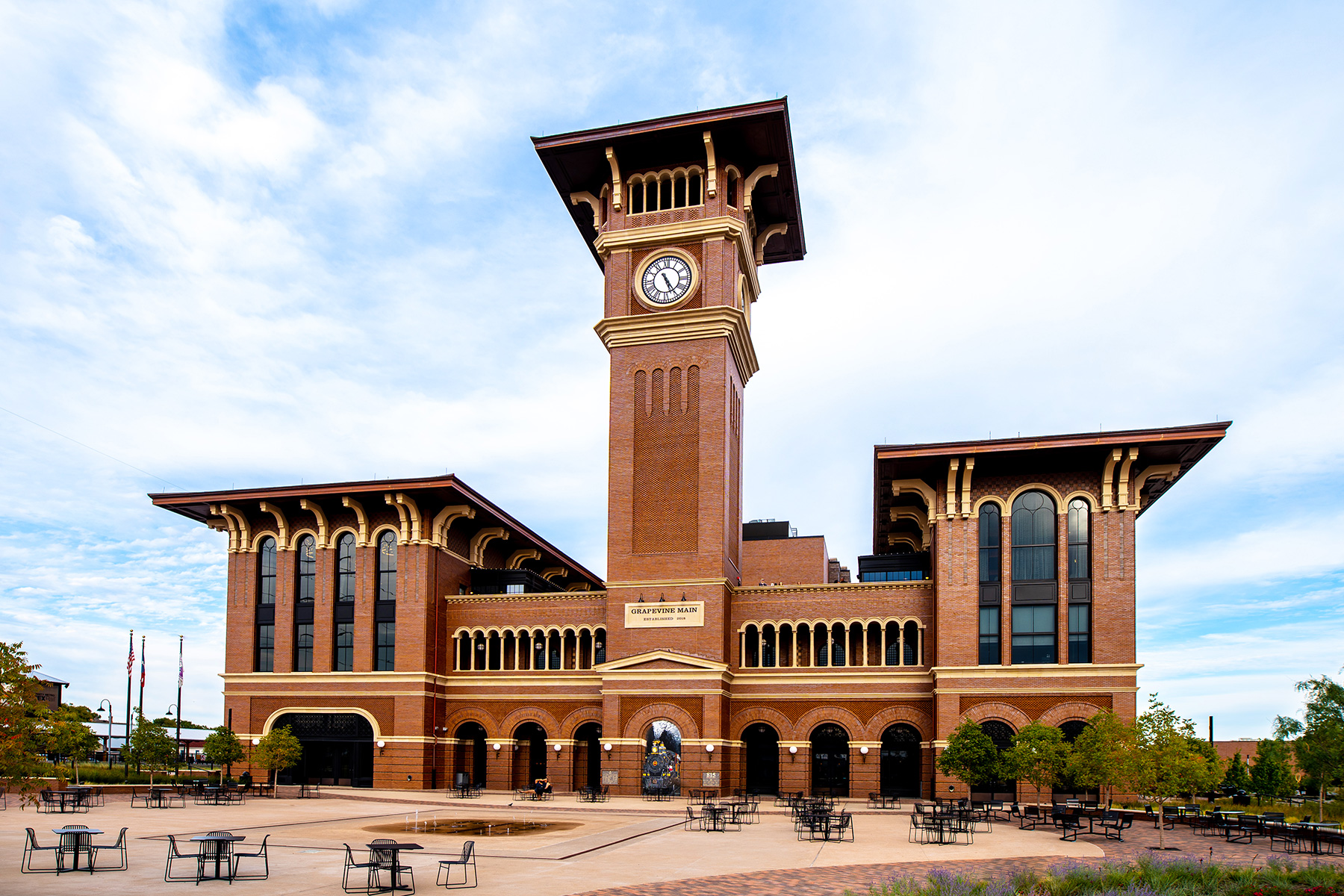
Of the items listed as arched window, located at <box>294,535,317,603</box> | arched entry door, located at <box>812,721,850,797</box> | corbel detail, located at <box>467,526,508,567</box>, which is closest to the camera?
arched entry door, located at <box>812,721,850,797</box>

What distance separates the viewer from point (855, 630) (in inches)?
2090

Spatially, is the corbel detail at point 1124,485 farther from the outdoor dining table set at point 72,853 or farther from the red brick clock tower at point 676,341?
the outdoor dining table set at point 72,853

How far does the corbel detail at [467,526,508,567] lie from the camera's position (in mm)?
64688

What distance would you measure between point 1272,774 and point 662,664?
3371 cm

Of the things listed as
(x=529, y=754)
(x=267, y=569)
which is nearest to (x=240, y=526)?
(x=267, y=569)

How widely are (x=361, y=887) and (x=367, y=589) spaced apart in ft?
127

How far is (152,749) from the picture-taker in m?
52.5

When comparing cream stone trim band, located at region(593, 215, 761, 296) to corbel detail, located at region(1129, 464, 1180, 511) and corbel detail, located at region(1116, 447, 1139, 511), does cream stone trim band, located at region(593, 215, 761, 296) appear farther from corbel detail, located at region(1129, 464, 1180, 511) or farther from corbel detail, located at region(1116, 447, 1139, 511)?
corbel detail, located at region(1129, 464, 1180, 511)

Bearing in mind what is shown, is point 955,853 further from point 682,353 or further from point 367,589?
point 367,589

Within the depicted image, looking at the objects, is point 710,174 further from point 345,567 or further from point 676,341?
point 345,567

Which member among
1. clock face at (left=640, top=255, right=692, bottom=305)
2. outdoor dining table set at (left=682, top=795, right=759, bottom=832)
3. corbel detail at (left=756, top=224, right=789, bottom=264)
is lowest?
outdoor dining table set at (left=682, top=795, right=759, bottom=832)

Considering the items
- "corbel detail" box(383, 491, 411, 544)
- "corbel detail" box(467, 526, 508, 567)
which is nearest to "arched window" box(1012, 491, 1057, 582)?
"corbel detail" box(467, 526, 508, 567)

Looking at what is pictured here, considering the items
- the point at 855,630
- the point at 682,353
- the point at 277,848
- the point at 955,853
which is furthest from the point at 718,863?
the point at 682,353

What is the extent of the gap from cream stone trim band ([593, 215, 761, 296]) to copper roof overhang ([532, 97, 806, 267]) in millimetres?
3570
